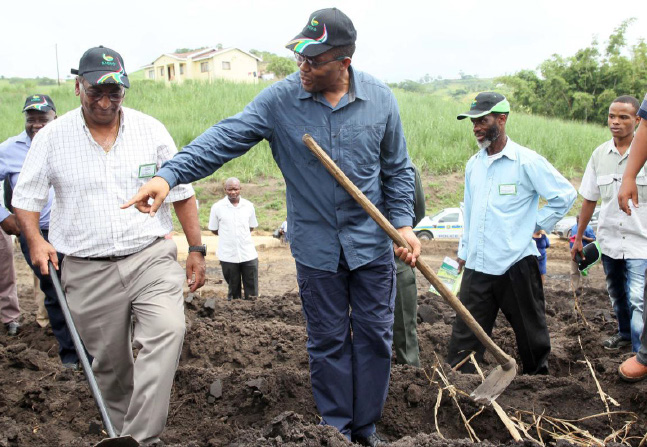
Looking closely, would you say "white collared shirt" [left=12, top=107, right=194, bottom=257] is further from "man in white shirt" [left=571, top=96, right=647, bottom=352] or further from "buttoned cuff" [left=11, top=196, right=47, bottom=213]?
"man in white shirt" [left=571, top=96, right=647, bottom=352]

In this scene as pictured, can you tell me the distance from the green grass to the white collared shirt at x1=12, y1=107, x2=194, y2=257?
37.2 ft

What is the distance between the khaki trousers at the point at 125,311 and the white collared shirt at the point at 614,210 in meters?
3.56

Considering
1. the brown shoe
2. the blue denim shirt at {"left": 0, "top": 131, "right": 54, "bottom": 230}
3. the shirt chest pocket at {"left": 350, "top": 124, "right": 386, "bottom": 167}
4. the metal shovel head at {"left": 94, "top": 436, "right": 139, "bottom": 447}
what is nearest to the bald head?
the blue denim shirt at {"left": 0, "top": 131, "right": 54, "bottom": 230}

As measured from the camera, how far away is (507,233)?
442cm

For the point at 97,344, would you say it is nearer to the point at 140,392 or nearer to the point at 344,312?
the point at 140,392

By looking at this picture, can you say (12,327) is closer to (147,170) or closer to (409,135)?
(147,170)

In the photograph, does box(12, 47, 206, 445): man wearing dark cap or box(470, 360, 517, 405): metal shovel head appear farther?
box(470, 360, 517, 405): metal shovel head

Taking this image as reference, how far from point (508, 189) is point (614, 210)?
132 cm

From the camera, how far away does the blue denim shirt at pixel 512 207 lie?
14.5 feet

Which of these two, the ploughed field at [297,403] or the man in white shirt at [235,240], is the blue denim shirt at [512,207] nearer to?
the ploughed field at [297,403]

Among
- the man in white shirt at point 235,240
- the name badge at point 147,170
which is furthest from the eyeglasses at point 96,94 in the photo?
the man in white shirt at point 235,240

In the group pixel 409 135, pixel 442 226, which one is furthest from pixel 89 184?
pixel 409 135

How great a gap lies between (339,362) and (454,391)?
0.77 meters

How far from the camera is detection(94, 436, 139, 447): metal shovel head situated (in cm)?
252
